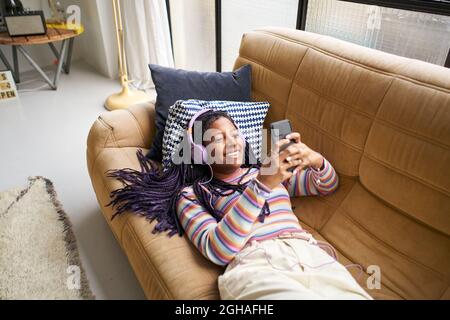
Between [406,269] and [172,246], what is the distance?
2.27 ft

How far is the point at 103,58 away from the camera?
3.32 meters

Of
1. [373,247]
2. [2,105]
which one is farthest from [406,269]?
[2,105]

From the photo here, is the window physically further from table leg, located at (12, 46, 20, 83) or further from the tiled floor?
table leg, located at (12, 46, 20, 83)

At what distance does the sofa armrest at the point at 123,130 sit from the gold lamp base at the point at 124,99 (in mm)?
1190

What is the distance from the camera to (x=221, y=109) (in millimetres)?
1343

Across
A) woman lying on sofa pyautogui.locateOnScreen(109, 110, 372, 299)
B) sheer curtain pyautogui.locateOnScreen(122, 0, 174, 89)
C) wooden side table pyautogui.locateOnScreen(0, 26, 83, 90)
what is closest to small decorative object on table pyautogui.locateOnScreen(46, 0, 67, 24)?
wooden side table pyautogui.locateOnScreen(0, 26, 83, 90)

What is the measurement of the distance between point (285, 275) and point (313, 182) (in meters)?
0.41

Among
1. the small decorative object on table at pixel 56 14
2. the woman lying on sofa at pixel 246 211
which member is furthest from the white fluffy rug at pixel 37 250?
the small decorative object on table at pixel 56 14

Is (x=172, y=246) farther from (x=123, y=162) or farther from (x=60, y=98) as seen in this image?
(x=60, y=98)

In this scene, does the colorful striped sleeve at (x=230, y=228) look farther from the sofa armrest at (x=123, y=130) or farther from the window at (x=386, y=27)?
the window at (x=386, y=27)

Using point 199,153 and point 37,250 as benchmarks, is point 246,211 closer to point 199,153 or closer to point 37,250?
point 199,153

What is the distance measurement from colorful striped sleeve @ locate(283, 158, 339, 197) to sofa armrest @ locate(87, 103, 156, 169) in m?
0.67

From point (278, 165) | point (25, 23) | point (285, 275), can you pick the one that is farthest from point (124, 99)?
point (285, 275)

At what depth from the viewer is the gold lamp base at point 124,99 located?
2.72 meters
